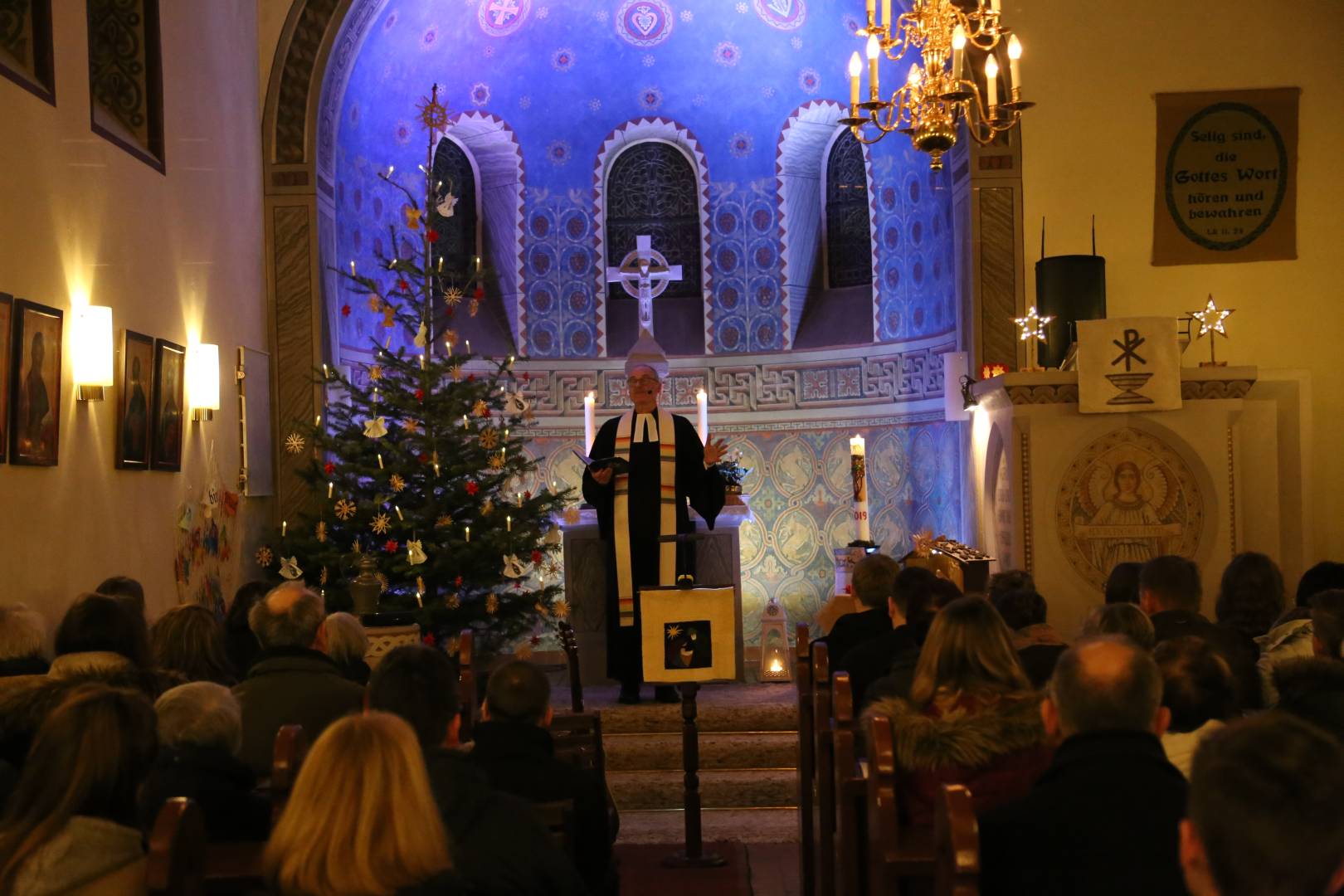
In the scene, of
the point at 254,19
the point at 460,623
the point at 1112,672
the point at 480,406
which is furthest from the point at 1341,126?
the point at 1112,672

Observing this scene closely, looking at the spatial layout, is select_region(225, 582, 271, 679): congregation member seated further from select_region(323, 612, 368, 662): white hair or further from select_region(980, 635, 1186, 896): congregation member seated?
select_region(980, 635, 1186, 896): congregation member seated

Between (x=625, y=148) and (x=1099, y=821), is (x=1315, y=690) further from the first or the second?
(x=625, y=148)

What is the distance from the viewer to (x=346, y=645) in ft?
17.6

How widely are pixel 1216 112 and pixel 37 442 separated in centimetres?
805

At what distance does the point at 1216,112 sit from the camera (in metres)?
9.89

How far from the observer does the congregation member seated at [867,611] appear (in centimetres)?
565

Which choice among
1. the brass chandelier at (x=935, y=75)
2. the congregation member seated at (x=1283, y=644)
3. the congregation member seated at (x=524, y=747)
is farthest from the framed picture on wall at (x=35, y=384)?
the congregation member seated at (x=1283, y=644)

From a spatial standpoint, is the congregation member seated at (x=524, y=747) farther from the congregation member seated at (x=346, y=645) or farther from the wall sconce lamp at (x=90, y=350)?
the wall sconce lamp at (x=90, y=350)

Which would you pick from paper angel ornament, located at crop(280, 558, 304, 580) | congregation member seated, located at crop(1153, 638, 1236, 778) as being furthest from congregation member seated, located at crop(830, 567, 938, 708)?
paper angel ornament, located at crop(280, 558, 304, 580)

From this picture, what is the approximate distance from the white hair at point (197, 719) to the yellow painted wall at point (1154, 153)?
7731mm

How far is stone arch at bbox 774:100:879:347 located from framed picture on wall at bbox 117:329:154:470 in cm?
699

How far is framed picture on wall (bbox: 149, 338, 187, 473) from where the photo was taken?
7.76m

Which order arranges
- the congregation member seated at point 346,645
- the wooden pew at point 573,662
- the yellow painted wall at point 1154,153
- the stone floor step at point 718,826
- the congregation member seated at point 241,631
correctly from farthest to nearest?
the yellow painted wall at point 1154,153, the wooden pew at point 573,662, the stone floor step at point 718,826, the congregation member seated at point 241,631, the congregation member seated at point 346,645

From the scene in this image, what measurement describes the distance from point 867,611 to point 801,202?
27.2ft
